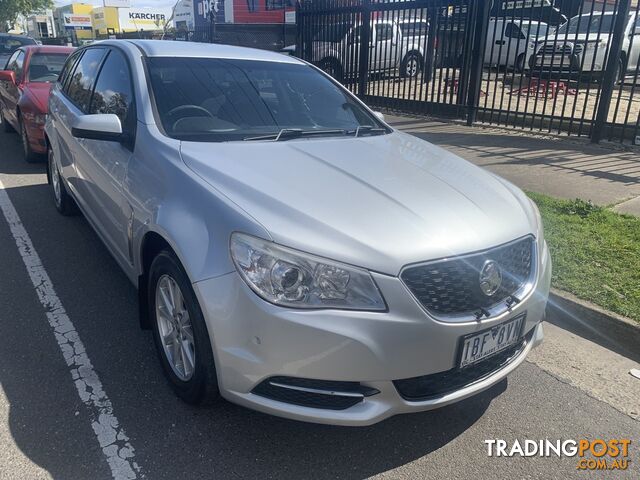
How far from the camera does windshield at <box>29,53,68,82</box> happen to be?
25.6 feet

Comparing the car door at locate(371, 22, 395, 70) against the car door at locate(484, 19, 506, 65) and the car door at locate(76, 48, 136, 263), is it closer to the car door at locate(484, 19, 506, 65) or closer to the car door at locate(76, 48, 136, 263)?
the car door at locate(484, 19, 506, 65)

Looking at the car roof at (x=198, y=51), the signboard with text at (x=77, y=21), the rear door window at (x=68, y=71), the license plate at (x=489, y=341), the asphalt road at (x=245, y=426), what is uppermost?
the signboard with text at (x=77, y=21)

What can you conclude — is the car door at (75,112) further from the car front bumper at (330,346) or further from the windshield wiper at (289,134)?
the car front bumper at (330,346)

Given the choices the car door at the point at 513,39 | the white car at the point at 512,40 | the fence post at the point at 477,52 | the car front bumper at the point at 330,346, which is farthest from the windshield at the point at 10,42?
the car front bumper at the point at 330,346

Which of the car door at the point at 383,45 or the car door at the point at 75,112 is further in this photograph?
the car door at the point at 383,45

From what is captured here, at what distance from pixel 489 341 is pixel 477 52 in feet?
28.6

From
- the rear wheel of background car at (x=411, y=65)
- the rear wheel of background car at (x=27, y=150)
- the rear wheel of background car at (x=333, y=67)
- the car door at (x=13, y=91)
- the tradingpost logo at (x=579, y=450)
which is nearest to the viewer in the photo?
the tradingpost logo at (x=579, y=450)

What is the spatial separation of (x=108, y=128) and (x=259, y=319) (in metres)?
1.72

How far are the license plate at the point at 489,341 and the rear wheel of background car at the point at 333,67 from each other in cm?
1146

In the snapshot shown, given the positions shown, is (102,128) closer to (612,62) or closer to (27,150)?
(27,150)

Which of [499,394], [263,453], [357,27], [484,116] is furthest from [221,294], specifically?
[357,27]

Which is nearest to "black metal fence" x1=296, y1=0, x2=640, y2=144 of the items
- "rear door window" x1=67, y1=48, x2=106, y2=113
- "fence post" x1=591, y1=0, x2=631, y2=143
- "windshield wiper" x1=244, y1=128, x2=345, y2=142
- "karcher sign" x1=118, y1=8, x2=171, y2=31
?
"fence post" x1=591, y1=0, x2=631, y2=143

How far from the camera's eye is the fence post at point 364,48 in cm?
1170

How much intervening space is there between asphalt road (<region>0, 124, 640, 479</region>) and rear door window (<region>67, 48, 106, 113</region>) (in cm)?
188
